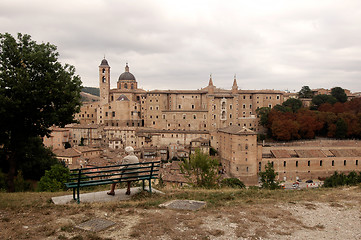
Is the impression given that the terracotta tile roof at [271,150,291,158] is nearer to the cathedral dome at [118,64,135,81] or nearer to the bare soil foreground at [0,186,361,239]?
the bare soil foreground at [0,186,361,239]

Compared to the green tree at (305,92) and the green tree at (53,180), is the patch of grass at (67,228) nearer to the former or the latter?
the green tree at (53,180)

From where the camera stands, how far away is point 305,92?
225 ft

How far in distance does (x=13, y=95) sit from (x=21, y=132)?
5.53ft

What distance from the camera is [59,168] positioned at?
18.1 metres

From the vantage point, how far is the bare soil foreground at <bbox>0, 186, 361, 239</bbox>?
4.77m

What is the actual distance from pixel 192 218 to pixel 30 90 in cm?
762

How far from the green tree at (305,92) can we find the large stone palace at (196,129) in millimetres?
9007

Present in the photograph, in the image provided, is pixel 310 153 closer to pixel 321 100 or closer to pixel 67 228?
pixel 321 100

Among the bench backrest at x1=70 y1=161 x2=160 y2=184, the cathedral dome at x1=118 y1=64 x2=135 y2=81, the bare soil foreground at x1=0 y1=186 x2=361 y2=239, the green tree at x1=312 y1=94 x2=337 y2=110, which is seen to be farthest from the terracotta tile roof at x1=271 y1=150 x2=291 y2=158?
the cathedral dome at x1=118 y1=64 x2=135 y2=81

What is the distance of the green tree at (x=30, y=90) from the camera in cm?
964

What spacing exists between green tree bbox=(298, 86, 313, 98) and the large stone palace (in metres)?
9.01

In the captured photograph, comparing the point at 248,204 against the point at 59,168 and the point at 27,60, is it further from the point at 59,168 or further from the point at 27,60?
the point at 59,168

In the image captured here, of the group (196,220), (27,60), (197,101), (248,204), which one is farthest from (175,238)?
(197,101)

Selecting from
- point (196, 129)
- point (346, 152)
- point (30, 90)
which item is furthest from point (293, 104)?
point (30, 90)
